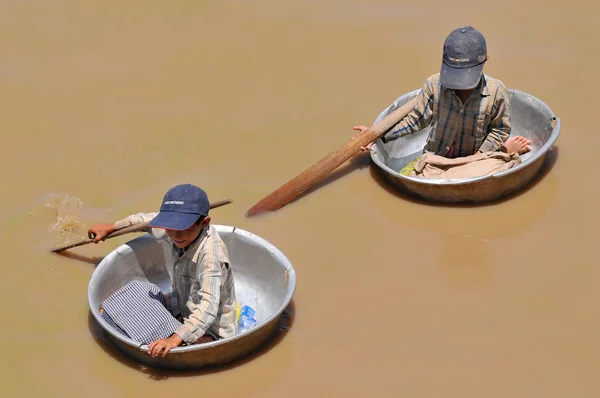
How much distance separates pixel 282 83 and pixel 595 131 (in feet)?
7.77

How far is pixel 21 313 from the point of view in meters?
4.54

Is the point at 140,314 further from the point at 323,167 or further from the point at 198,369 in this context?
the point at 323,167

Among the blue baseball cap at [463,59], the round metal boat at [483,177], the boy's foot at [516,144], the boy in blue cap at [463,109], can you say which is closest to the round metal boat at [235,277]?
the round metal boat at [483,177]

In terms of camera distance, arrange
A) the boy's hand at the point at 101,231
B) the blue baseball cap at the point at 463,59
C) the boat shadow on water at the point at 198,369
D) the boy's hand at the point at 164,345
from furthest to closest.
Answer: the blue baseball cap at the point at 463,59 < the boy's hand at the point at 101,231 < the boat shadow on water at the point at 198,369 < the boy's hand at the point at 164,345

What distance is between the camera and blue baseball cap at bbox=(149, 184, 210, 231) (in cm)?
384

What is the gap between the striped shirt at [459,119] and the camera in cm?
523

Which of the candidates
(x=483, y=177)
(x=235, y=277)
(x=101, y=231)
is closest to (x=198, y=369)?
(x=235, y=277)

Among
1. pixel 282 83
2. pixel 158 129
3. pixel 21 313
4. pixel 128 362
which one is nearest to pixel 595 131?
pixel 282 83

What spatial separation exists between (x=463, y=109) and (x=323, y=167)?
37.7 inches

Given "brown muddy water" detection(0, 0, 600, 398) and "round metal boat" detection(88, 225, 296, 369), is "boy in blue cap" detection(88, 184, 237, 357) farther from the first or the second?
"brown muddy water" detection(0, 0, 600, 398)

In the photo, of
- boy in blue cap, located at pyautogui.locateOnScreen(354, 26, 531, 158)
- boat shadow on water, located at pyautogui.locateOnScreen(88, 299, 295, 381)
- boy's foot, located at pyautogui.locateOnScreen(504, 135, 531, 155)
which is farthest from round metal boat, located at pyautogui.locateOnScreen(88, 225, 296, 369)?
boy's foot, located at pyautogui.locateOnScreen(504, 135, 531, 155)

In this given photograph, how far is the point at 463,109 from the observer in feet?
17.3

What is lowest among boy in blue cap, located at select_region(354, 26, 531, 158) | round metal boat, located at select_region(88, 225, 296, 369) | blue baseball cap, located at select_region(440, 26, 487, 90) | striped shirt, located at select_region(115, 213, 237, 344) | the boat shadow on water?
the boat shadow on water

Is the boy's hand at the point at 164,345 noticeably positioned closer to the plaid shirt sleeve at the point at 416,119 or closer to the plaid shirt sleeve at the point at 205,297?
the plaid shirt sleeve at the point at 205,297
